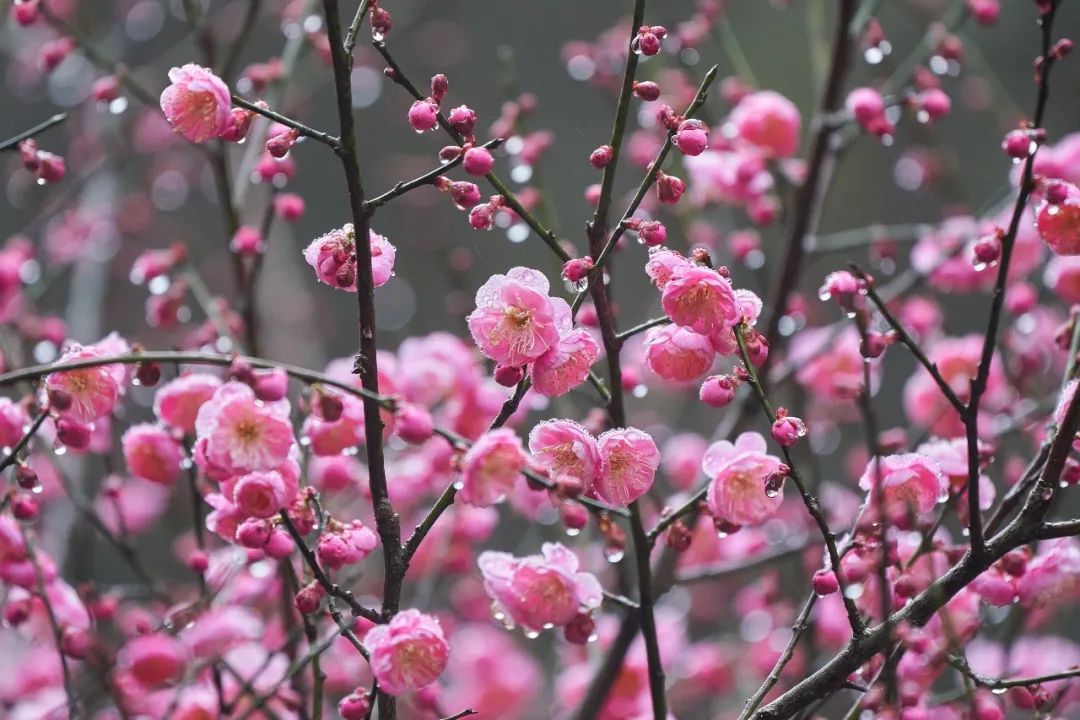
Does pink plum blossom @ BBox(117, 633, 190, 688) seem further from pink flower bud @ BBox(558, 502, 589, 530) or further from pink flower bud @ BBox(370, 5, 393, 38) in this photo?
pink flower bud @ BBox(370, 5, 393, 38)

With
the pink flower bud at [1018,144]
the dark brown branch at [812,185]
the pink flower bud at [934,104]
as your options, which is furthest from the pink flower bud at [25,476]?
the pink flower bud at [934,104]

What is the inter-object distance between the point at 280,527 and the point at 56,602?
0.39 metres

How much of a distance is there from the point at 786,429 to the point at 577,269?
21cm

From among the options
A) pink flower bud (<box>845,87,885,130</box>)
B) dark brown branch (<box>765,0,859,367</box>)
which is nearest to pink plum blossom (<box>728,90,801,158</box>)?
dark brown branch (<box>765,0,859,367</box>)

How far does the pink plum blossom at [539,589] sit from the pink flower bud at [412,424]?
15 centimetres

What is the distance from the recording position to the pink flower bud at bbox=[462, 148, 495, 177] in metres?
0.84

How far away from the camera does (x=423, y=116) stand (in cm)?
85

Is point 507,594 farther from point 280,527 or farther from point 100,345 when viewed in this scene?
point 100,345

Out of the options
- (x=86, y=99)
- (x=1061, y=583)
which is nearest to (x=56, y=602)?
(x=1061, y=583)

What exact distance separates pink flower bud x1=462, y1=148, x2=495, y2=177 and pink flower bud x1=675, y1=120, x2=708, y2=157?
16 cm

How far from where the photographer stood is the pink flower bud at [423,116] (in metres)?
0.85

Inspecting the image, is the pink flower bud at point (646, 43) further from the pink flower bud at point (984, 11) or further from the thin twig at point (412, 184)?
the pink flower bud at point (984, 11)

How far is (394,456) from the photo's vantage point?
178cm

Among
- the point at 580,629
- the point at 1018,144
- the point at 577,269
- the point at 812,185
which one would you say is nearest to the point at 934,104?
the point at 812,185
